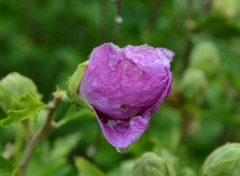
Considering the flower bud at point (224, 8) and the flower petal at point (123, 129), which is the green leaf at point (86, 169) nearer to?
the flower petal at point (123, 129)

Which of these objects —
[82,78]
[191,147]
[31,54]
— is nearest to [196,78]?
[191,147]

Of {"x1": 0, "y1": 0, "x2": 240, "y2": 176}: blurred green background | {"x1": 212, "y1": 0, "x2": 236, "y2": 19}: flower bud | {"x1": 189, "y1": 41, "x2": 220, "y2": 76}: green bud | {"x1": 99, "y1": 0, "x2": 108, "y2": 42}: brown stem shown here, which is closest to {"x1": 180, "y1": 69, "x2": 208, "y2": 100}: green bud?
{"x1": 0, "y1": 0, "x2": 240, "y2": 176}: blurred green background

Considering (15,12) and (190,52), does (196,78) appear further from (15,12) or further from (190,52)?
(15,12)

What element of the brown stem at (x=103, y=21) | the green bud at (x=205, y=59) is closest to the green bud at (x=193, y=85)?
the green bud at (x=205, y=59)

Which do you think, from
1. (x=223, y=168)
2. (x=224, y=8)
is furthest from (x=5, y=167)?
(x=224, y=8)

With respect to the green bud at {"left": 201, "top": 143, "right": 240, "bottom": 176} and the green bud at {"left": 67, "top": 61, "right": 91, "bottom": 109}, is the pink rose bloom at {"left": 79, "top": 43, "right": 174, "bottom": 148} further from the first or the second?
the green bud at {"left": 201, "top": 143, "right": 240, "bottom": 176}

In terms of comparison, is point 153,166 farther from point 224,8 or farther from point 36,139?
point 224,8
